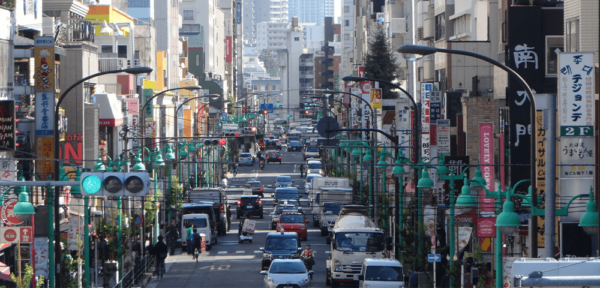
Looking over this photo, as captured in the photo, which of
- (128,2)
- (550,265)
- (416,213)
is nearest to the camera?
(550,265)

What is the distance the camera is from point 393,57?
9175 centimetres

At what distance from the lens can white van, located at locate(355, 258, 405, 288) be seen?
30453 millimetres

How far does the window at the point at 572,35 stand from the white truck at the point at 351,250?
11446mm

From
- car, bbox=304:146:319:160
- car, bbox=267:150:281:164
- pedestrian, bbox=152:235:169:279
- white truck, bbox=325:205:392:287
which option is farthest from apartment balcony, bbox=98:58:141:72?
car, bbox=304:146:319:160

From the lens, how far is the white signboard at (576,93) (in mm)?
21312

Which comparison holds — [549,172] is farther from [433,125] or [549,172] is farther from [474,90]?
[474,90]

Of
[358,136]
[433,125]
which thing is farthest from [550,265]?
[358,136]

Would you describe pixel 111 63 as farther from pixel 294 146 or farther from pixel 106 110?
pixel 294 146

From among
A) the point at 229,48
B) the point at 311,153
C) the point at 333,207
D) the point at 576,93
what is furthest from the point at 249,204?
the point at 229,48

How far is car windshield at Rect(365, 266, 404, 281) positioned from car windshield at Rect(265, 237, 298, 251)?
7863 mm

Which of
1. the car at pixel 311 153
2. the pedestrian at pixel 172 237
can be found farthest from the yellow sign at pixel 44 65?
the car at pixel 311 153

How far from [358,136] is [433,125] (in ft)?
96.1

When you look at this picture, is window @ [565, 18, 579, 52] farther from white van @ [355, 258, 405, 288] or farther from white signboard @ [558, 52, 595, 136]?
white van @ [355, 258, 405, 288]

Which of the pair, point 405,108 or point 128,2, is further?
point 128,2
